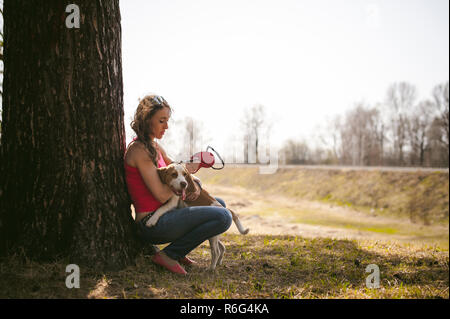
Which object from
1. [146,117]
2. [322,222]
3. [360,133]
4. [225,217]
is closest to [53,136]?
[146,117]

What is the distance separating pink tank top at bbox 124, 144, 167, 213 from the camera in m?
3.57

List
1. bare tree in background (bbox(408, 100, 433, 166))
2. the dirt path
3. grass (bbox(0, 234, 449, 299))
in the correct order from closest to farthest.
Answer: grass (bbox(0, 234, 449, 299)) → the dirt path → bare tree in background (bbox(408, 100, 433, 166))

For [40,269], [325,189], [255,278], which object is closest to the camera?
[40,269]

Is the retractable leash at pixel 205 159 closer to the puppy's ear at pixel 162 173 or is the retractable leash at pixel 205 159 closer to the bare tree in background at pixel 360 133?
the puppy's ear at pixel 162 173

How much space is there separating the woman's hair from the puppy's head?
0.17 m

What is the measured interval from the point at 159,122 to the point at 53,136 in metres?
1.13

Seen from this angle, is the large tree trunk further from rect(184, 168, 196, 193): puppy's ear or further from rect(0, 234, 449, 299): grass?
rect(184, 168, 196, 193): puppy's ear

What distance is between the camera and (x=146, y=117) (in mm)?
3619

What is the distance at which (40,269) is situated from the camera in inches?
122

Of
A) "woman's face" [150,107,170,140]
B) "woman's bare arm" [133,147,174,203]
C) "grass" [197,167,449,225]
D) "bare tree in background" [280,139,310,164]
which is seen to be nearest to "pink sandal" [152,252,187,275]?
"woman's bare arm" [133,147,174,203]

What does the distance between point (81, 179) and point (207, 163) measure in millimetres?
1443

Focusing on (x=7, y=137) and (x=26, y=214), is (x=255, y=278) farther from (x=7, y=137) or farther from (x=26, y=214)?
(x=7, y=137)

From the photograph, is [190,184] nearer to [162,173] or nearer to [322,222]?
[162,173]
